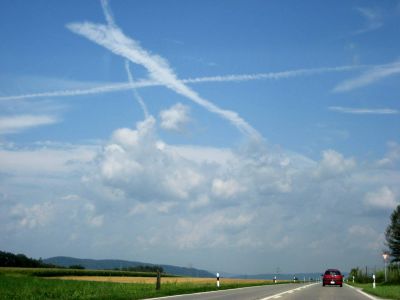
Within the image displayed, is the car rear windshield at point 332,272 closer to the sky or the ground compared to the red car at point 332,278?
closer to the sky

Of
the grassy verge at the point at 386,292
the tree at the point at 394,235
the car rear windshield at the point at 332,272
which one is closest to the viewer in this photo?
the grassy verge at the point at 386,292

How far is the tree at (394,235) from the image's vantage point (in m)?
Result: 105

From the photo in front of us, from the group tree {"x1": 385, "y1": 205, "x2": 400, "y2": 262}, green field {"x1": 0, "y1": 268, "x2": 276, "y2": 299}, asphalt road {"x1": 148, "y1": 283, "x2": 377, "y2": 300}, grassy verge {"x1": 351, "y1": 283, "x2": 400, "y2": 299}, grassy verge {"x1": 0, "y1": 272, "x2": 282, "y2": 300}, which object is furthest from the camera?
tree {"x1": 385, "y1": 205, "x2": 400, "y2": 262}

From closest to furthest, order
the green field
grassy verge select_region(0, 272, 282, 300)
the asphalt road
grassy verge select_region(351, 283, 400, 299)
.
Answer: grassy verge select_region(0, 272, 282, 300)
the green field
the asphalt road
grassy verge select_region(351, 283, 400, 299)

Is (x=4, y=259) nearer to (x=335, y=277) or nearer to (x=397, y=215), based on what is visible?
(x=397, y=215)

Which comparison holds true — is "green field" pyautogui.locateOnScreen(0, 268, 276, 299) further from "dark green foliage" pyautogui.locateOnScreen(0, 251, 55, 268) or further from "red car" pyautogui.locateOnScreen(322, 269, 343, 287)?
"dark green foliage" pyautogui.locateOnScreen(0, 251, 55, 268)

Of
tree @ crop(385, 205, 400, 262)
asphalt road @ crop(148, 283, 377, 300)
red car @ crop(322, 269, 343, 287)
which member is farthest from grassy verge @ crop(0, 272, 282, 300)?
tree @ crop(385, 205, 400, 262)

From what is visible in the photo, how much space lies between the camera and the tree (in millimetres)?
105188

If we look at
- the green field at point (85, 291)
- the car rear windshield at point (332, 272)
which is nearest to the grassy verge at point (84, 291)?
the green field at point (85, 291)

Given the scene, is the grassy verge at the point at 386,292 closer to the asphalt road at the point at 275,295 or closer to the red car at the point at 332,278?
the asphalt road at the point at 275,295

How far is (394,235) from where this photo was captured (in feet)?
348

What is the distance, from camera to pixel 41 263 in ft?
404

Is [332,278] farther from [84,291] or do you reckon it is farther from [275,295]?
[84,291]

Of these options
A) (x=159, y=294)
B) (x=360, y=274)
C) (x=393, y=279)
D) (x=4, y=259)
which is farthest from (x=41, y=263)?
(x=159, y=294)
